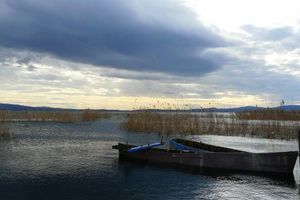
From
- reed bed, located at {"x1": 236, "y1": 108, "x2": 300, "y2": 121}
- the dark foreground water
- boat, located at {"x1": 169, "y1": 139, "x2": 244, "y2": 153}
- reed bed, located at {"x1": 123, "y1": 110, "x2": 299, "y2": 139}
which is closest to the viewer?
the dark foreground water

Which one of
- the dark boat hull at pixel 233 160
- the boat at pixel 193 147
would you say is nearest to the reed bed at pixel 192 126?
the boat at pixel 193 147

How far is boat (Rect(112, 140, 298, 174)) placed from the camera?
16.8 metres

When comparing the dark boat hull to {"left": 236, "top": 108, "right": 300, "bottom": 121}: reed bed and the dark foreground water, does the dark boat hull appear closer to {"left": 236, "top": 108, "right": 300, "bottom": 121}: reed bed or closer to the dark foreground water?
the dark foreground water

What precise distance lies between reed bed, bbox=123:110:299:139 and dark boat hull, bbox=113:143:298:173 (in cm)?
1430

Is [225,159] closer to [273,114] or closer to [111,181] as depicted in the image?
[111,181]

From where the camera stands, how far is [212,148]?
2105 cm

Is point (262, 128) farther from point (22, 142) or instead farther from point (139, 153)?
point (22, 142)

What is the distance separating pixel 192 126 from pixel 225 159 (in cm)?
1735

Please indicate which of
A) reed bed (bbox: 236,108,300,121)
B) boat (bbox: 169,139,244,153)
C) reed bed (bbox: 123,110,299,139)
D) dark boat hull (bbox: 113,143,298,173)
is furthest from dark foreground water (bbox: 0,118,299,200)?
reed bed (bbox: 236,108,300,121)

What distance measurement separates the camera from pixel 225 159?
17.6 m

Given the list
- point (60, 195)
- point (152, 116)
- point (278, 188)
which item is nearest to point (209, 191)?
point (278, 188)

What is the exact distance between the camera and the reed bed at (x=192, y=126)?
32250 mm

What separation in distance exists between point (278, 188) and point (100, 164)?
882cm

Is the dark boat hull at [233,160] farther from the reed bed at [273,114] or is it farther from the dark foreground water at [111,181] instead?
the reed bed at [273,114]
